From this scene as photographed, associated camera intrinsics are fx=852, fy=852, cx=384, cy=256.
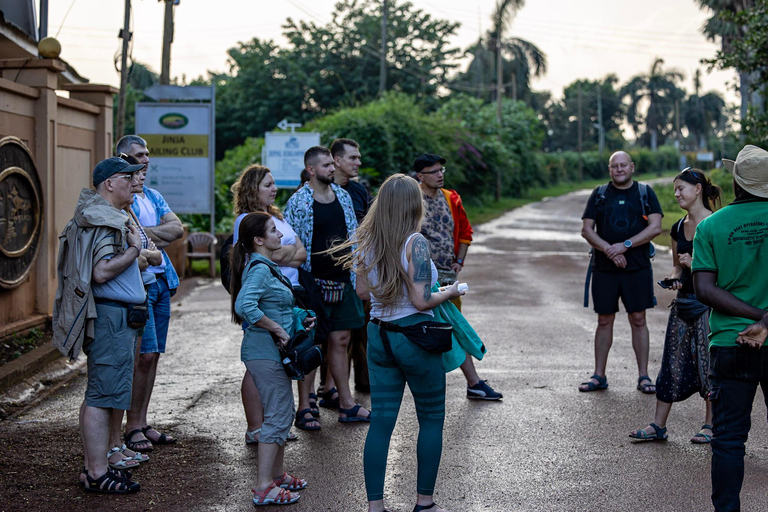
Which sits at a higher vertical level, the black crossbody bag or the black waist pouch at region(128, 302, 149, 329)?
the black waist pouch at region(128, 302, 149, 329)

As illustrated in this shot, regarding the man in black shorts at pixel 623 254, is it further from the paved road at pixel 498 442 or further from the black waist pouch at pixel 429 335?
the black waist pouch at pixel 429 335

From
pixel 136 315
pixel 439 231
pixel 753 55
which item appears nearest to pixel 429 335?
pixel 136 315

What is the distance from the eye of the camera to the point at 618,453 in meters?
5.41

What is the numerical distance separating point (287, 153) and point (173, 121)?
12.3 feet

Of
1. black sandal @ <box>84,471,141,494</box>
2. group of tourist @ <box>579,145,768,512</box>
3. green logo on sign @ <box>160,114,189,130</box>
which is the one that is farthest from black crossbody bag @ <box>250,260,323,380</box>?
green logo on sign @ <box>160,114,189,130</box>

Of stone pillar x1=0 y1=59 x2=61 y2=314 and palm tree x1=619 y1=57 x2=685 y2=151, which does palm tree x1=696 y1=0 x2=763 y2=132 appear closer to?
stone pillar x1=0 y1=59 x2=61 y2=314

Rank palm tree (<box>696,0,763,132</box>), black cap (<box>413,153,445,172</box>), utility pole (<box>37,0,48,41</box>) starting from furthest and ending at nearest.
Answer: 1. palm tree (<box>696,0,763,132</box>)
2. utility pole (<box>37,0,48,41</box>)
3. black cap (<box>413,153,445,172</box>)

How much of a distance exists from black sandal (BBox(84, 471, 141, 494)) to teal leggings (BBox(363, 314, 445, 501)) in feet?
4.59

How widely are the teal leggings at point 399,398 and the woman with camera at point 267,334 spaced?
0.59 meters

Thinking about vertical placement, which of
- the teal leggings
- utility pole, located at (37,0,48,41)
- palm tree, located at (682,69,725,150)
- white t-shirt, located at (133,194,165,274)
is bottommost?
the teal leggings

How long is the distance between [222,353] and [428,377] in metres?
5.11

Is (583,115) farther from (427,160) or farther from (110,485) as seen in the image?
(110,485)

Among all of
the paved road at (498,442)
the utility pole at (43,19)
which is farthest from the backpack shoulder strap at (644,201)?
the utility pole at (43,19)

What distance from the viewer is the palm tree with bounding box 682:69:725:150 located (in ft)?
359
